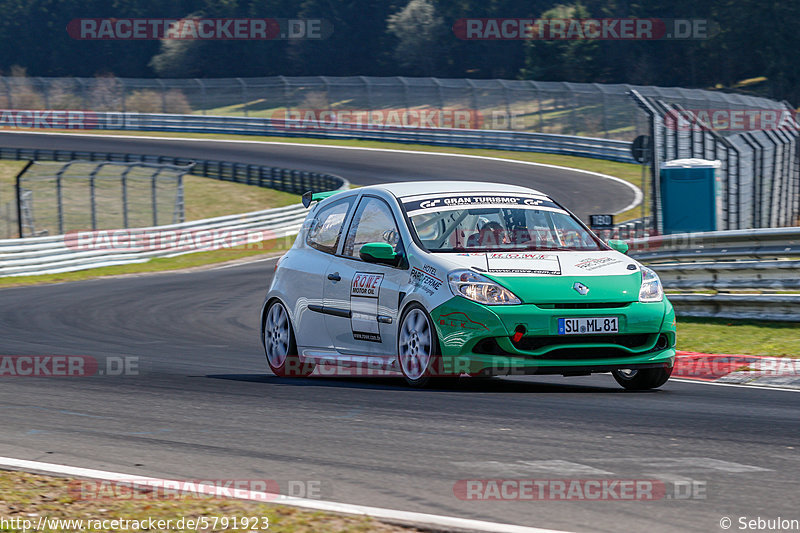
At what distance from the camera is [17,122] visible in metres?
64.4

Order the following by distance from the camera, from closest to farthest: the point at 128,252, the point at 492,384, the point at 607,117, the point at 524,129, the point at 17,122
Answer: the point at 492,384
the point at 128,252
the point at 607,117
the point at 524,129
the point at 17,122

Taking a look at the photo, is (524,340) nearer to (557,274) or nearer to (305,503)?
(557,274)

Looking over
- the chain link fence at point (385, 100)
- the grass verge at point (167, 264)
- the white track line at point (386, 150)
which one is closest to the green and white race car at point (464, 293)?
the grass verge at point (167, 264)

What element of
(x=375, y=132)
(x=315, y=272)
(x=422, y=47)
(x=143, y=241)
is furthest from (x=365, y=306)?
(x=422, y=47)

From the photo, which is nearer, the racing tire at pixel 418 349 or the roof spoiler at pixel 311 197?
the racing tire at pixel 418 349

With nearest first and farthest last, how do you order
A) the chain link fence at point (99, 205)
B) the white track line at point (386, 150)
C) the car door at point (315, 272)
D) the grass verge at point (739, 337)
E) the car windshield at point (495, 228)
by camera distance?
the car windshield at point (495, 228) < the car door at point (315, 272) < the grass verge at point (739, 337) < the chain link fence at point (99, 205) < the white track line at point (386, 150)

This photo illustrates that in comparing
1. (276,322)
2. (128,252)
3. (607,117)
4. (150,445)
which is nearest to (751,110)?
(607,117)

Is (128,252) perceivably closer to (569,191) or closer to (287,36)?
(569,191)

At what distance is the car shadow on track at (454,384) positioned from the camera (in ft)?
27.1

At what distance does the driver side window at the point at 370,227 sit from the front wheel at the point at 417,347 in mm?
765

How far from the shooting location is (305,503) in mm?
4816

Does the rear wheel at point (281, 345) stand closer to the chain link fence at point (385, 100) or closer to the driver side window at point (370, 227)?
the driver side window at point (370, 227)

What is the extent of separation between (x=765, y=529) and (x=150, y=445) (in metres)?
3.36

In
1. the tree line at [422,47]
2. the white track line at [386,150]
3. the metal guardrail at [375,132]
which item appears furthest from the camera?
the tree line at [422,47]
